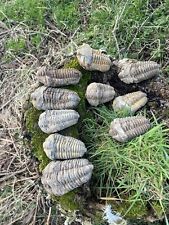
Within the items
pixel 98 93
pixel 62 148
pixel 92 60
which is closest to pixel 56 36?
pixel 92 60

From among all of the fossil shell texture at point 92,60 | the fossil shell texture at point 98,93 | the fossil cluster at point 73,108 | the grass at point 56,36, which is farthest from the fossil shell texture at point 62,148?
the grass at point 56,36

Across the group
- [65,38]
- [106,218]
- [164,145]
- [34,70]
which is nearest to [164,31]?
[65,38]

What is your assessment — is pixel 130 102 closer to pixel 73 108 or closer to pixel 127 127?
pixel 127 127

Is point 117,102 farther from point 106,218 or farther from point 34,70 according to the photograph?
point 34,70

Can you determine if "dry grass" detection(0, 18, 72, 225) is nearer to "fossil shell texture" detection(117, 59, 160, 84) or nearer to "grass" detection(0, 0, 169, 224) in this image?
"grass" detection(0, 0, 169, 224)

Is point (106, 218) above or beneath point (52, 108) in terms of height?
beneath

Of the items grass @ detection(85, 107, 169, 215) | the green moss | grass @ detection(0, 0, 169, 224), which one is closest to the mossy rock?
the green moss
